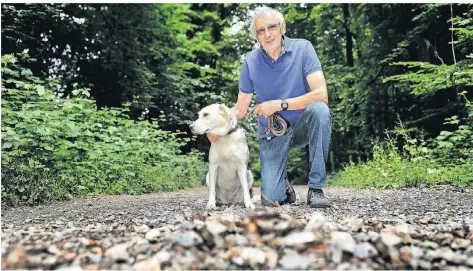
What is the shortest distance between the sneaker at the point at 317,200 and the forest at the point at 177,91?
3.08 metres

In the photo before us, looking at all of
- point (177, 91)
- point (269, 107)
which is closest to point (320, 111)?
point (269, 107)

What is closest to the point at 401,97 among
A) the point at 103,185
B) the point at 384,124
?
the point at 384,124

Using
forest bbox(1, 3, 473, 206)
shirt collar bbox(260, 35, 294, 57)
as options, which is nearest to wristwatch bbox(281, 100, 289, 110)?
shirt collar bbox(260, 35, 294, 57)

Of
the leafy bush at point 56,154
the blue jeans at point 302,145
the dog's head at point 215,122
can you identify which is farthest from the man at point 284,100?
→ the leafy bush at point 56,154

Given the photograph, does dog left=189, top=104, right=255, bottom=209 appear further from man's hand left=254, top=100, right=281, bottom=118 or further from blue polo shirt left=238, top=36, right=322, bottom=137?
blue polo shirt left=238, top=36, right=322, bottom=137

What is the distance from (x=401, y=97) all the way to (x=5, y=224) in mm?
12106

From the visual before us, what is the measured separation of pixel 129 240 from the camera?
7.57 feet

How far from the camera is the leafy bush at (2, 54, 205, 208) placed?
17.2 feet

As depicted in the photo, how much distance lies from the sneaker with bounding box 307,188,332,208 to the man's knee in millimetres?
698

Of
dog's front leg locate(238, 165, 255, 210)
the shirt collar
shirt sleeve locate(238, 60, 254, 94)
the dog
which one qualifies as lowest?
dog's front leg locate(238, 165, 255, 210)

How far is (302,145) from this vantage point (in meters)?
4.89

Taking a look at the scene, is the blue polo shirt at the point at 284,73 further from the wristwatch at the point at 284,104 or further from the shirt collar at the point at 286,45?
the wristwatch at the point at 284,104

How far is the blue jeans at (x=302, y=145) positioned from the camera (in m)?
4.52

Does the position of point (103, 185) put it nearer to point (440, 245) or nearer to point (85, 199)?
point (85, 199)
